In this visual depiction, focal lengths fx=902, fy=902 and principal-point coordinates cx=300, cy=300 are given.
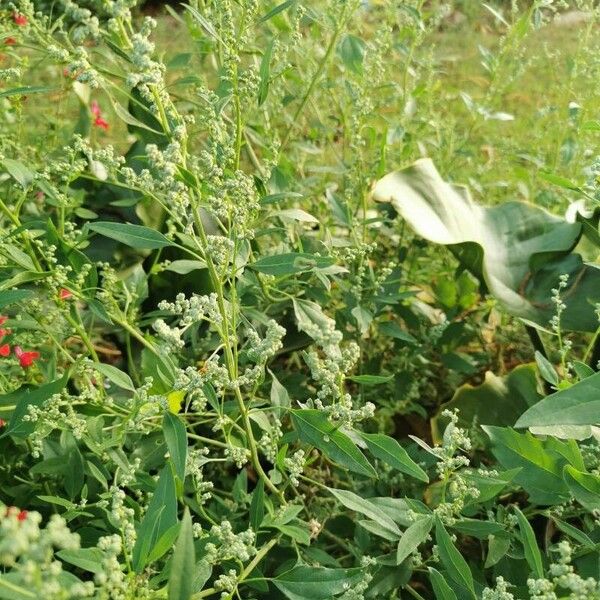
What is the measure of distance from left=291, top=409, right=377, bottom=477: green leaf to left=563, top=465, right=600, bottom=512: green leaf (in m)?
0.25

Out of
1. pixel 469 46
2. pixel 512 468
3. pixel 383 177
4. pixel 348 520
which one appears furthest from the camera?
pixel 469 46

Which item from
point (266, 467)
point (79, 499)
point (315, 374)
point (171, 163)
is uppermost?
point (171, 163)

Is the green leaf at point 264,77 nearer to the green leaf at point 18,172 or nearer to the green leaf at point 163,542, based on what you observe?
the green leaf at point 18,172

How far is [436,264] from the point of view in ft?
7.20

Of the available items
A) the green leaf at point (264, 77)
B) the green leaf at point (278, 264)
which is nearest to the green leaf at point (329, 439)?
the green leaf at point (278, 264)

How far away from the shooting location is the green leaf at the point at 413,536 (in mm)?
1096

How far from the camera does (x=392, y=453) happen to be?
3.70 feet

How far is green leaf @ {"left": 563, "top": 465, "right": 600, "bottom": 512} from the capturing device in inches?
44.3

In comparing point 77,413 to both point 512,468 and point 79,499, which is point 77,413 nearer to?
point 79,499

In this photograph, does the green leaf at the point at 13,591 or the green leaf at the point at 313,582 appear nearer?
the green leaf at the point at 13,591

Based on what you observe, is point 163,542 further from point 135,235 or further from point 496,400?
point 496,400

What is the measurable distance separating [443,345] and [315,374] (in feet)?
2.92

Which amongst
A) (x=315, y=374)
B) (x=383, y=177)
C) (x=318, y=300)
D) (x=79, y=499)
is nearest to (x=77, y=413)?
(x=79, y=499)

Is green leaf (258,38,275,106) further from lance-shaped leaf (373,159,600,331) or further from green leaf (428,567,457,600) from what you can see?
green leaf (428,567,457,600)
